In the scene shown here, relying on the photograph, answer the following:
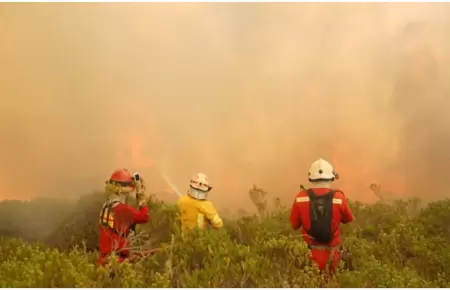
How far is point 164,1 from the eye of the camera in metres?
4.06

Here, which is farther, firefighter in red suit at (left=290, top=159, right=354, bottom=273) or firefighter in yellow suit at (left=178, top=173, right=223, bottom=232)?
firefighter in yellow suit at (left=178, top=173, right=223, bottom=232)

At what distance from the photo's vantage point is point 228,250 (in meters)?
3.30

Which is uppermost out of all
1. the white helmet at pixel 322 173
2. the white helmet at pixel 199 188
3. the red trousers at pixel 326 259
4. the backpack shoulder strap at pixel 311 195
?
the white helmet at pixel 322 173

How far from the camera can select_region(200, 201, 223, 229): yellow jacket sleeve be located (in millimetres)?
3447

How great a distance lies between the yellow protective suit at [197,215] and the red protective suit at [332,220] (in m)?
0.50

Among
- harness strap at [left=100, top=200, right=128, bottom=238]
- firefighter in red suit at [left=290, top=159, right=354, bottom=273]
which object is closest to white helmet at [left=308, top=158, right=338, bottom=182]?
firefighter in red suit at [left=290, top=159, right=354, bottom=273]

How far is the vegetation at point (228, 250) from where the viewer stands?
3178 millimetres

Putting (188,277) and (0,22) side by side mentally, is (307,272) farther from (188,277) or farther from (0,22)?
(0,22)

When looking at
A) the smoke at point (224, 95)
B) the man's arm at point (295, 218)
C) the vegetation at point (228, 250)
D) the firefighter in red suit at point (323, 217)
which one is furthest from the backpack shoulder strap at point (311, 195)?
the smoke at point (224, 95)

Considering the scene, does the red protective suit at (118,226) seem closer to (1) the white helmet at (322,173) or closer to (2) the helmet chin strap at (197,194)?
(2) the helmet chin strap at (197,194)

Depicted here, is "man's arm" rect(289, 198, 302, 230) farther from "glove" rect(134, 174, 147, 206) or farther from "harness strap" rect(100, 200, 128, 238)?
"harness strap" rect(100, 200, 128, 238)

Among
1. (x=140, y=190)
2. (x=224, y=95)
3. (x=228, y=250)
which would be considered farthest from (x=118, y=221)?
(x=224, y=95)

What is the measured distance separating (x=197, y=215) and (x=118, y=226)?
1.56 ft

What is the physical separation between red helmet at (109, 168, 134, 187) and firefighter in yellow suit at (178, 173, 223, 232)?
1.10ft
